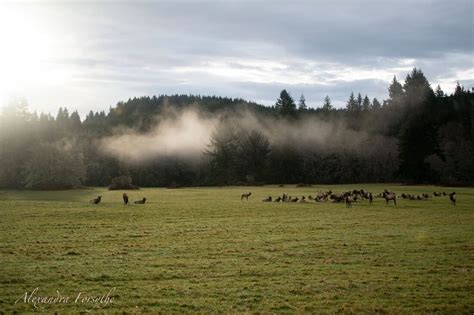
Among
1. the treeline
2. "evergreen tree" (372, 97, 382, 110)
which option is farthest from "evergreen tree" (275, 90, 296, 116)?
"evergreen tree" (372, 97, 382, 110)

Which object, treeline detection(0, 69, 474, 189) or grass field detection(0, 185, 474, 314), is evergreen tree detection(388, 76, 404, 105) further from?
grass field detection(0, 185, 474, 314)

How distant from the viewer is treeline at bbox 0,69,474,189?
85750mm

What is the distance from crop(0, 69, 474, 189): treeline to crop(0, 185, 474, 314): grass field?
5993 cm

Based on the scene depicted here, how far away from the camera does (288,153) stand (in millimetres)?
116500

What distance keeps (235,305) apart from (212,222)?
17167mm

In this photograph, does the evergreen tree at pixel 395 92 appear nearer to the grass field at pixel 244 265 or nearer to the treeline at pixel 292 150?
the treeline at pixel 292 150

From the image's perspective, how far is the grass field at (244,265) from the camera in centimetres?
1203

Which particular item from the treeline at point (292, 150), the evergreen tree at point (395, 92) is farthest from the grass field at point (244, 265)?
the evergreen tree at point (395, 92)

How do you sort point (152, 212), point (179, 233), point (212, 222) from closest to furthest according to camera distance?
point (179, 233) → point (212, 222) → point (152, 212)

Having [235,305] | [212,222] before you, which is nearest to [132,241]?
[212,222]

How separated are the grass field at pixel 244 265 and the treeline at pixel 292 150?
197 ft

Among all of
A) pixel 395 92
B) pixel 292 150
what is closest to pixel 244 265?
pixel 292 150

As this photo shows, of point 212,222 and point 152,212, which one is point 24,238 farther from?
→ point 152,212

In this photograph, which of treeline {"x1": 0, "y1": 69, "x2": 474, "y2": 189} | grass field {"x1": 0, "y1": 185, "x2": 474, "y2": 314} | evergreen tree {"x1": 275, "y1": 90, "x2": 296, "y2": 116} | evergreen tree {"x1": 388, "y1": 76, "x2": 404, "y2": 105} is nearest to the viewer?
grass field {"x1": 0, "y1": 185, "x2": 474, "y2": 314}
